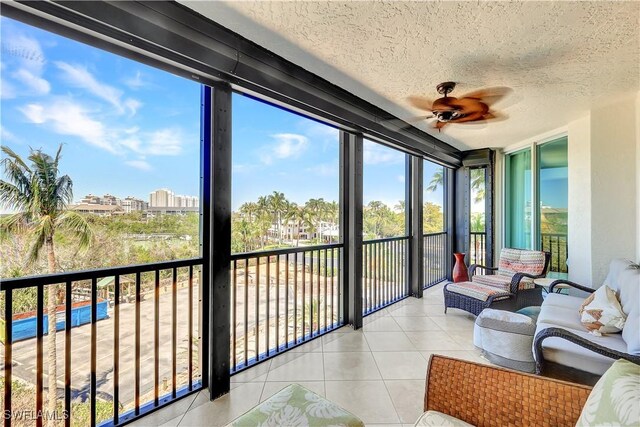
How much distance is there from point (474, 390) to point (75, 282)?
7.23 feet

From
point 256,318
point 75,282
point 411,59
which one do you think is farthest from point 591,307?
point 75,282

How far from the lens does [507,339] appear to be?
2.29 metres

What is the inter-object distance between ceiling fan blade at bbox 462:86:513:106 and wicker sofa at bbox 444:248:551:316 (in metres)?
2.15

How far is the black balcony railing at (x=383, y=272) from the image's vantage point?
12.8 feet

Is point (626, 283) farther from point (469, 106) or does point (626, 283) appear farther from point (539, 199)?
point (539, 199)

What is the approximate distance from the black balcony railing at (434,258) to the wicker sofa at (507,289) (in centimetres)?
119

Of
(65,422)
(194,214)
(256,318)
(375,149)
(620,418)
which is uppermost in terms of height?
(375,149)

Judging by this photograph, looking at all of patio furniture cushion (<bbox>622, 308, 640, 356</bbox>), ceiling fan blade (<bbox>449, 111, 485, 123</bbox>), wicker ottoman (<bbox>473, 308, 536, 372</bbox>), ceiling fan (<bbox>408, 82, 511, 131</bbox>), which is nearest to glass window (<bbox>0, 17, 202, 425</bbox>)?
ceiling fan (<bbox>408, 82, 511, 131</bbox>)

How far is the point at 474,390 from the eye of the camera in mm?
1240

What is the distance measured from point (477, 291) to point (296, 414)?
297 centimetres

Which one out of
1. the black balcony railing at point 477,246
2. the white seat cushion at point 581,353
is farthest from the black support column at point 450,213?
the white seat cushion at point 581,353

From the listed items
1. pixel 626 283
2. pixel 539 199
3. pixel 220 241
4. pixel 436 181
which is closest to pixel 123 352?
pixel 220 241

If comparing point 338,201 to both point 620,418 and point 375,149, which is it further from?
point 620,418

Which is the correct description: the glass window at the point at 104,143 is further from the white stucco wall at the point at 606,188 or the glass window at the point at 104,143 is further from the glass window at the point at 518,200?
the glass window at the point at 518,200
